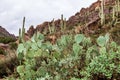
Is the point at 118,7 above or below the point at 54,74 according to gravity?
above

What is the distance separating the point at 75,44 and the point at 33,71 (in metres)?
0.81

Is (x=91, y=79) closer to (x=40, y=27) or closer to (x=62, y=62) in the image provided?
(x=62, y=62)

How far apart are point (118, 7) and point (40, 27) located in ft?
120

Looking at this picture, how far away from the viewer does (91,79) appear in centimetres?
588

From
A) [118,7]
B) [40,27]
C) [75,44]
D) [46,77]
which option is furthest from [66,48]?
[40,27]

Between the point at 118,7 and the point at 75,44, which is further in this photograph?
the point at 118,7

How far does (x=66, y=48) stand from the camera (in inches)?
253

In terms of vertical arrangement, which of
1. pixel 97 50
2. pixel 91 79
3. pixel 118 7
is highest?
pixel 118 7

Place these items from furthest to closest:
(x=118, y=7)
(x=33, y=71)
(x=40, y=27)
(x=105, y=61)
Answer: (x=40, y=27), (x=118, y=7), (x=33, y=71), (x=105, y=61)

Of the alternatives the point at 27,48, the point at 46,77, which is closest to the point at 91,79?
the point at 46,77

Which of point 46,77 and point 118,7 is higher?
point 118,7

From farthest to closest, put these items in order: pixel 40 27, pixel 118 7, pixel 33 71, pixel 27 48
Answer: pixel 40 27
pixel 118 7
pixel 27 48
pixel 33 71

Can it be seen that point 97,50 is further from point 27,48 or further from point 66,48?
point 27,48

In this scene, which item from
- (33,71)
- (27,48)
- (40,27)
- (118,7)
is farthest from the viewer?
(40,27)
